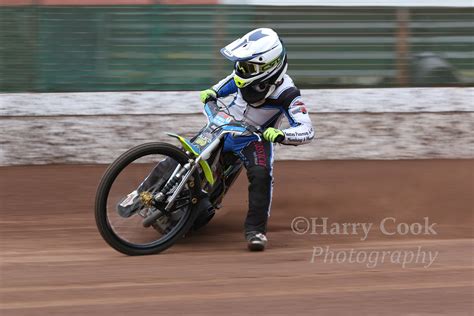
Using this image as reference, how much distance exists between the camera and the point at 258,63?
20.4 feet

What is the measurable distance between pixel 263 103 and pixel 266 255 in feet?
4.22

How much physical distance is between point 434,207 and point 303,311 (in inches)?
142

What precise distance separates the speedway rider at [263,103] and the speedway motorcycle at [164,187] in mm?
160

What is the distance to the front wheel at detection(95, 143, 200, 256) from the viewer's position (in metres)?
5.72

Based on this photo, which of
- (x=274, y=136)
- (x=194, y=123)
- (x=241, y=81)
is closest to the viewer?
(x=274, y=136)

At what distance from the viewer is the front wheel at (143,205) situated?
5.72 meters

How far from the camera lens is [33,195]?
311 inches

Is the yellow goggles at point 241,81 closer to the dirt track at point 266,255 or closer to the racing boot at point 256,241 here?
the racing boot at point 256,241

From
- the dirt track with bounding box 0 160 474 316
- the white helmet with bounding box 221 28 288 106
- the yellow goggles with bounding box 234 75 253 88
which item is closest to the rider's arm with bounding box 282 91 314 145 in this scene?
the white helmet with bounding box 221 28 288 106

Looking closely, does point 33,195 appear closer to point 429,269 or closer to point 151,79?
point 151,79

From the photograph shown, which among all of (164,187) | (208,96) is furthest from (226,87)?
(164,187)

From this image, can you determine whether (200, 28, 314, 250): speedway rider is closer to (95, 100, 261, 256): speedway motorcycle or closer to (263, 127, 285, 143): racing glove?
(263, 127, 285, 143): racing glove

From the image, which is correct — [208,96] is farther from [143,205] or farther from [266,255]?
[266,255]

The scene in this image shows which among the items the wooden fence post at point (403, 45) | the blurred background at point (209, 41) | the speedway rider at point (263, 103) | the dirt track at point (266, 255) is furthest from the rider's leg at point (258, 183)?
the wooden fence post at point (403, 45)
